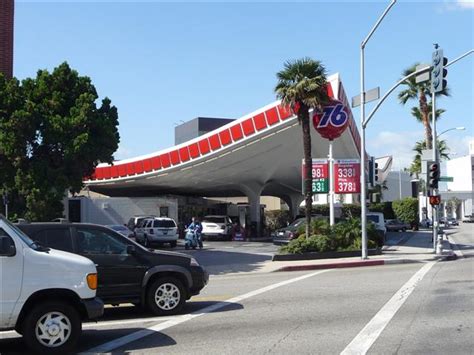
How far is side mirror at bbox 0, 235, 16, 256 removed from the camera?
7.03 m

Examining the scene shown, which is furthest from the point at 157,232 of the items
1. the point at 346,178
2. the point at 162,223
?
the point at 346,178

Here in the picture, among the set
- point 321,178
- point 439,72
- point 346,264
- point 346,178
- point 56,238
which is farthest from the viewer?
point 321,178

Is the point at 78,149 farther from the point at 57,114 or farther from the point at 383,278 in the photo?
the point at 383,278

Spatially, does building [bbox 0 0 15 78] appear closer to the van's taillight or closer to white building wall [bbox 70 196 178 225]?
white building wall [bbox 70 196 178 225]

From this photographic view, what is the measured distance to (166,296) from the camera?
1073cm

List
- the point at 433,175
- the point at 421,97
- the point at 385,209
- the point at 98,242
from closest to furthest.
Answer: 1. the point at 98,242
2. the point at 433,175
3. the point at 421,97
4. the point at 385,209

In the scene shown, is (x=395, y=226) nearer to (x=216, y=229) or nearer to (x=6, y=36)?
(x=216, y=229)

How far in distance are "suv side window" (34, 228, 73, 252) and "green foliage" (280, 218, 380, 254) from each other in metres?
14.2

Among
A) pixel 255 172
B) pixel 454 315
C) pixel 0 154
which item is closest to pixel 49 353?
pixel 454 315

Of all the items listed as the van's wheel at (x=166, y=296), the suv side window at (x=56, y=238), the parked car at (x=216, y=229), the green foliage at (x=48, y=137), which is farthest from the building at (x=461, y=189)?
the suv side window at (x=56, y=238)

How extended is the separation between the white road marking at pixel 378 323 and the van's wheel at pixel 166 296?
11.4ft

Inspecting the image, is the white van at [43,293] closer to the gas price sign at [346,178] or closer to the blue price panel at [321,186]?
the gas price sign at [346,178]

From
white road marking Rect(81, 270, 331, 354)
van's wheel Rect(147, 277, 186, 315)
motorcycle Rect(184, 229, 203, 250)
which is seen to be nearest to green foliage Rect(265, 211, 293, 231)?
motorcycle Rect(184, 229, 203, 250)

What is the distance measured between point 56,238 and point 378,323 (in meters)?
5.70
